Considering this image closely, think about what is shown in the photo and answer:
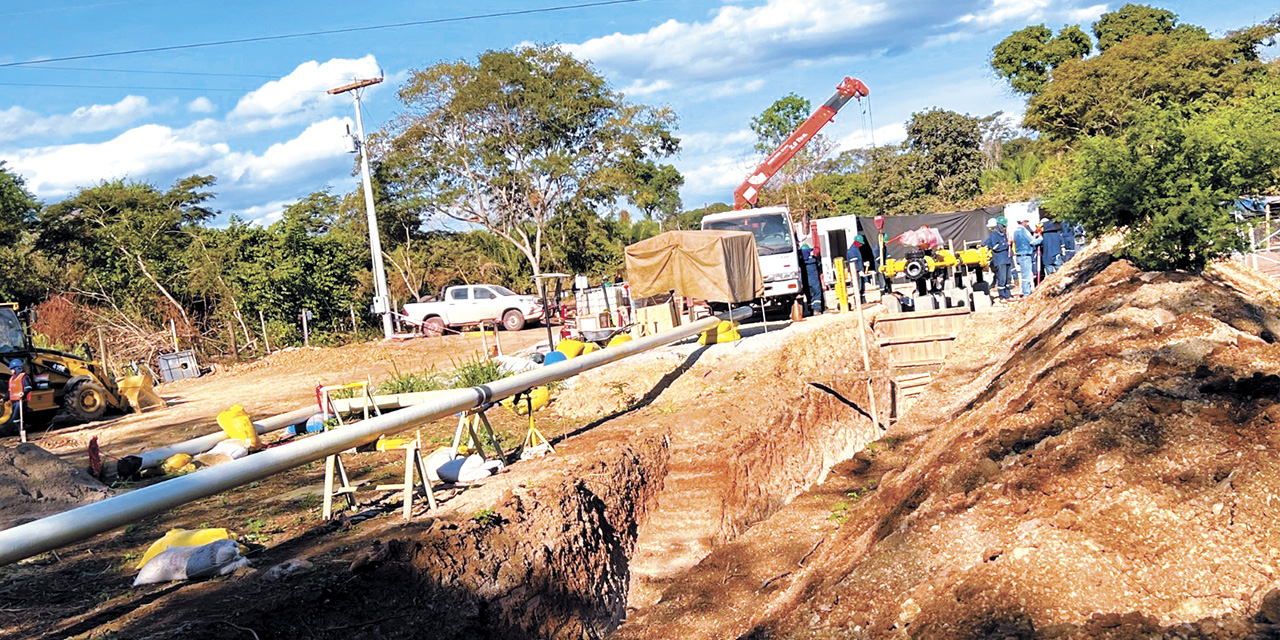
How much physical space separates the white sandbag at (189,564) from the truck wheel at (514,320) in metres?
21.3

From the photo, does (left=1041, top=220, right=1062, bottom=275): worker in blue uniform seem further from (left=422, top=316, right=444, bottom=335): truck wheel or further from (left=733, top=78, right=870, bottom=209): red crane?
(left=422, top=316, right=444, bottom=335): truck wheel

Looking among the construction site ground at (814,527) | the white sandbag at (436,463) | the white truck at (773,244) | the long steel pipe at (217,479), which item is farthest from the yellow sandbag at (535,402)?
the white truck at (773,244)

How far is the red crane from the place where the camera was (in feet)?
76.0

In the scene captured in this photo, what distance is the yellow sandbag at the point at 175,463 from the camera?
9.81 meters

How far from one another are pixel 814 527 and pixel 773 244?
10573 mm

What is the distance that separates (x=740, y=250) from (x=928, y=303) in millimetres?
3873

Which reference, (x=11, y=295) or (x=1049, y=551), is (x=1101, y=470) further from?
(x=11, y=295)

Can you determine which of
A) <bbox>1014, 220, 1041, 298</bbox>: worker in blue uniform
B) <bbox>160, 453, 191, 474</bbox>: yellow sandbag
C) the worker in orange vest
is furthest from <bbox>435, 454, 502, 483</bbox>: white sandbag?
<bbox>1014, 220, 1041, 298</bbox>: worker in blue uniform

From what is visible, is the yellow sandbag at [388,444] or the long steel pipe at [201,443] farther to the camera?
the yellow sandbag at [388,444]

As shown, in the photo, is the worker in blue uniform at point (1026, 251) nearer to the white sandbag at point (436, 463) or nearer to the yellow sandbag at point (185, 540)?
the white sandbag at point (436, 463)

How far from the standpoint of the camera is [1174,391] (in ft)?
20.4

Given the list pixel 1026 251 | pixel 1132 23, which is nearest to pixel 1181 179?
pixel 1026 251

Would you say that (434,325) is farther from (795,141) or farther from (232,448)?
(232,448)

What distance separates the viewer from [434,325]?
87.3 feet
